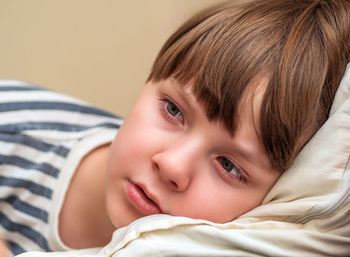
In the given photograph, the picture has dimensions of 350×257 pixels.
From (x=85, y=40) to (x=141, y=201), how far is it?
75 cm

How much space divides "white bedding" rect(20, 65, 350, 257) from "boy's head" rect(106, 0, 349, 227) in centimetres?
3

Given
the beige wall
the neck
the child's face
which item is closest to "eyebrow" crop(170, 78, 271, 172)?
the child's face

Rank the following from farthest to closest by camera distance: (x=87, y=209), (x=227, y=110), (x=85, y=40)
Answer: (x=85, y=40), (x=87, y=209), (x=227, y=110)

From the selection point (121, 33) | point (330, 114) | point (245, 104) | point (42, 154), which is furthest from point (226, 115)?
point (121, 33)

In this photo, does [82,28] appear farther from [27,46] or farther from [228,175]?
[228,175]

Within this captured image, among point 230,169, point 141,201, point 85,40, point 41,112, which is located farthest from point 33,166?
point 85,40

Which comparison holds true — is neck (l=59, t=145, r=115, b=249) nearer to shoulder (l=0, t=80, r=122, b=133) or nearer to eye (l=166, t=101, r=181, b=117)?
shoulder (l=0, t=80, r=122, b=133)

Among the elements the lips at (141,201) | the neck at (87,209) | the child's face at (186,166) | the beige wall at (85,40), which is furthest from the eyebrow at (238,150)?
the beige wall at (85,40)

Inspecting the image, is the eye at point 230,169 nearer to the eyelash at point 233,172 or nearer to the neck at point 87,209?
the eyelash at point 233,172

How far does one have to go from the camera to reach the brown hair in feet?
2.13

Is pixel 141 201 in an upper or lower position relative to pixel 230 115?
lower

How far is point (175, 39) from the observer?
808 mm

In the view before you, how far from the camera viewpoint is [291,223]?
2.14 feet

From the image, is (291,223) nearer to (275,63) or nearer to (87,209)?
(275,63)
